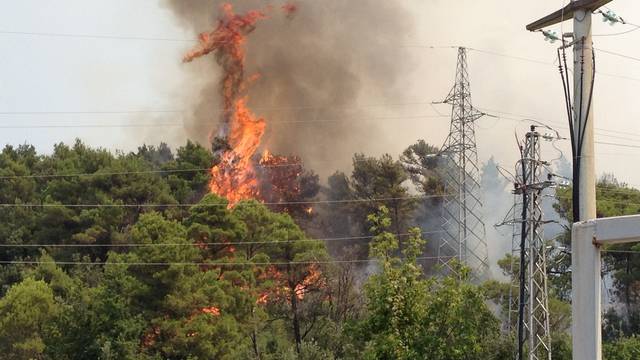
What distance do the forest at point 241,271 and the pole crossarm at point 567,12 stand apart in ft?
27.2

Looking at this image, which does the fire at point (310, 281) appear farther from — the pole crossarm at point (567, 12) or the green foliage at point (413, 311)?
the pole crossarm at point (567, 12)

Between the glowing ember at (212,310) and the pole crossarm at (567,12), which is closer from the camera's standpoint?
the pole crossarm at (567,12)

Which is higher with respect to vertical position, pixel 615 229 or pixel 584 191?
pixel 584 191

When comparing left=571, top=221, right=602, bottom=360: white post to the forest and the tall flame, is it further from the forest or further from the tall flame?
the tall flame

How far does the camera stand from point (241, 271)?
175 ft

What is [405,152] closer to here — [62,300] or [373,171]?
[373,171]

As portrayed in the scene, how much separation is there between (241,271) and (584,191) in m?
41.3

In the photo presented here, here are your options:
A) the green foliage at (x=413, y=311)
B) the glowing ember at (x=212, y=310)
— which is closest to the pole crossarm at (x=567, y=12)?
the green foliage at (x=413, y=311)

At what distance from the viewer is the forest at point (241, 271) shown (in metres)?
26.7

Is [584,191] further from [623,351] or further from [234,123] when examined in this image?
[234,123]

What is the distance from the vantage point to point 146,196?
69.2 m

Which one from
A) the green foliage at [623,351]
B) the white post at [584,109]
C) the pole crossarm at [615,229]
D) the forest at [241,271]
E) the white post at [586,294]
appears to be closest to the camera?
the pole crossarm at [615,229]

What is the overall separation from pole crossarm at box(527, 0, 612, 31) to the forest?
326 inches

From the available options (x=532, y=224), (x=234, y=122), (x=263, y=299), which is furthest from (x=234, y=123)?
(x=532, y=224)
